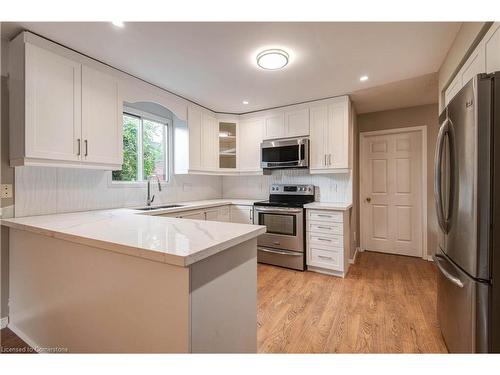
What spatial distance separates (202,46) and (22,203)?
1.99 metres

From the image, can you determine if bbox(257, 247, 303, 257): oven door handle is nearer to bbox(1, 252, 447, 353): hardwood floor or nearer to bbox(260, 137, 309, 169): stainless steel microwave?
bbox(1, 252, 447, 353): hardwood floor

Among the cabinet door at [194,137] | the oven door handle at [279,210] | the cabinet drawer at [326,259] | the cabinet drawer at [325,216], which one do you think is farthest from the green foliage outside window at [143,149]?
the cabinet drawer at [326,259]

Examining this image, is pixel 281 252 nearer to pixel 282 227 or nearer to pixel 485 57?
pixel 282 227

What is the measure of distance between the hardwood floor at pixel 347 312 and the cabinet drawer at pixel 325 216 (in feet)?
2.37

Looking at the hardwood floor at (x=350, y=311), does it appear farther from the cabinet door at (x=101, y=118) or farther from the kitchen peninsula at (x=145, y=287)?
the cabinet door at (x=101, y=118)

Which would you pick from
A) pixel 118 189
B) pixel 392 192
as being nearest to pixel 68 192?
pixel 118 189

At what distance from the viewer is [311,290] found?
262cm

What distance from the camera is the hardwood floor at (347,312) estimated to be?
67.6 inches

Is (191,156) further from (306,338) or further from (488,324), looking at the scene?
(488,324)

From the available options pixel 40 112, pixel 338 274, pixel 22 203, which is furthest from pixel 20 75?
pixel 338 274

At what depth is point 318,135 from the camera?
3367mm

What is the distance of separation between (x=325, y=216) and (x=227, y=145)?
2.03 metres

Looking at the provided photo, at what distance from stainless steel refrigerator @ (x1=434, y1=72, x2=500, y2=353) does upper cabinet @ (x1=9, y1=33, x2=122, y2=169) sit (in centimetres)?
274

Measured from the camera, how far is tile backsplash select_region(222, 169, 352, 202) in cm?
352
